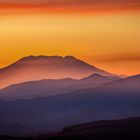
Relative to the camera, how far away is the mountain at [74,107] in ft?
18.5

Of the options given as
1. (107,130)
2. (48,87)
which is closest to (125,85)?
(107,130)

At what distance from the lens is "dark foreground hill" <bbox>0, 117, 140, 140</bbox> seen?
5629mm

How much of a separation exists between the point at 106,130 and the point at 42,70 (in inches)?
40.0

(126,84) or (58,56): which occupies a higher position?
(58,56)

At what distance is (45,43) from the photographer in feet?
18.9

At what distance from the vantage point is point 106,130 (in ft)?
18.7

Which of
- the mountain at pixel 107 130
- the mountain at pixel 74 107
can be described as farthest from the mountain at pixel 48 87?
the mountain at pixel 107 130

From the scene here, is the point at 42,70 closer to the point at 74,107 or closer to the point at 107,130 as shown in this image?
the point at 74,107

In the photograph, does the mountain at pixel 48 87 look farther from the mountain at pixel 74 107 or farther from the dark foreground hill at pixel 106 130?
the dark foreground hill at pixel 106 130

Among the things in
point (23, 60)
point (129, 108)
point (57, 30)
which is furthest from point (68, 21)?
point (129, 108)

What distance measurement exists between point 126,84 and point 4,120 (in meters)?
1.47

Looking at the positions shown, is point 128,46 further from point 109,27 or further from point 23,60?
point 23,60

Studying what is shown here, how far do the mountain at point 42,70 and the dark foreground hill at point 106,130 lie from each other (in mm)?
573

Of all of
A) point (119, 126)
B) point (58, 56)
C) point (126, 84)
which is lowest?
point (119, 126)
